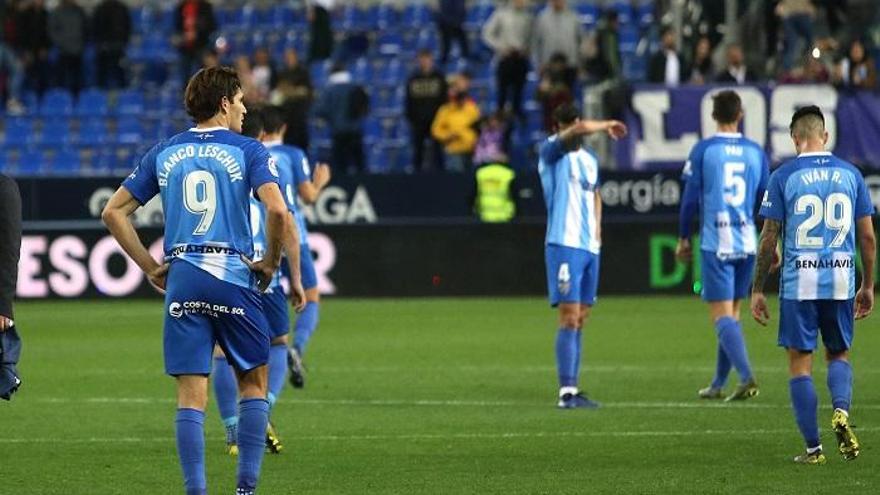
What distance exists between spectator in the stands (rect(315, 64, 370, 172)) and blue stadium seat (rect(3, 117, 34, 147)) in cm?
560

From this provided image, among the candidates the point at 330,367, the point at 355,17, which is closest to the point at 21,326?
the point at 330,367

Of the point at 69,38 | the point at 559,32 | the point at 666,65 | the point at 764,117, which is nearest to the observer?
the point at 764,117

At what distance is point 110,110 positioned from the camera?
104ft

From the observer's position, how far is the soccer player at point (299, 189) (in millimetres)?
13156

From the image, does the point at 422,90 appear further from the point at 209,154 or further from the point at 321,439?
the point at 209,154

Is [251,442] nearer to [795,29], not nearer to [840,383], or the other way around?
[840,383]

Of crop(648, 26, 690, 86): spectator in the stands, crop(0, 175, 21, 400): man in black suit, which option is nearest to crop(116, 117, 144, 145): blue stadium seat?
crop(648, 26, 690, 86): spectator in the stands

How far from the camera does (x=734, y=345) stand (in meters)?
13.8

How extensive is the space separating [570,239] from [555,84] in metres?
13.8

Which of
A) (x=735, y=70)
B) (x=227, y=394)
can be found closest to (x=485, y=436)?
(x=227, y=394)

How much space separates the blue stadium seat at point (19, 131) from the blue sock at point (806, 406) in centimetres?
2274

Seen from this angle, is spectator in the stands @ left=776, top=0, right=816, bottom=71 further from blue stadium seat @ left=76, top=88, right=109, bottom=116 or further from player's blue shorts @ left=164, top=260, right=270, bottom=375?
player's blue shorts @ left=164, top=260, right=270, bottom=375

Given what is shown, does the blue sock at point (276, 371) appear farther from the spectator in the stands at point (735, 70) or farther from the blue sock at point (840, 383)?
the spectator in the stands at point (735, 70)

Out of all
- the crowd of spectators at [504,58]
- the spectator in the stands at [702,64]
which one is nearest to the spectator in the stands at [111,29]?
the crowd of spectators at [504,58]
